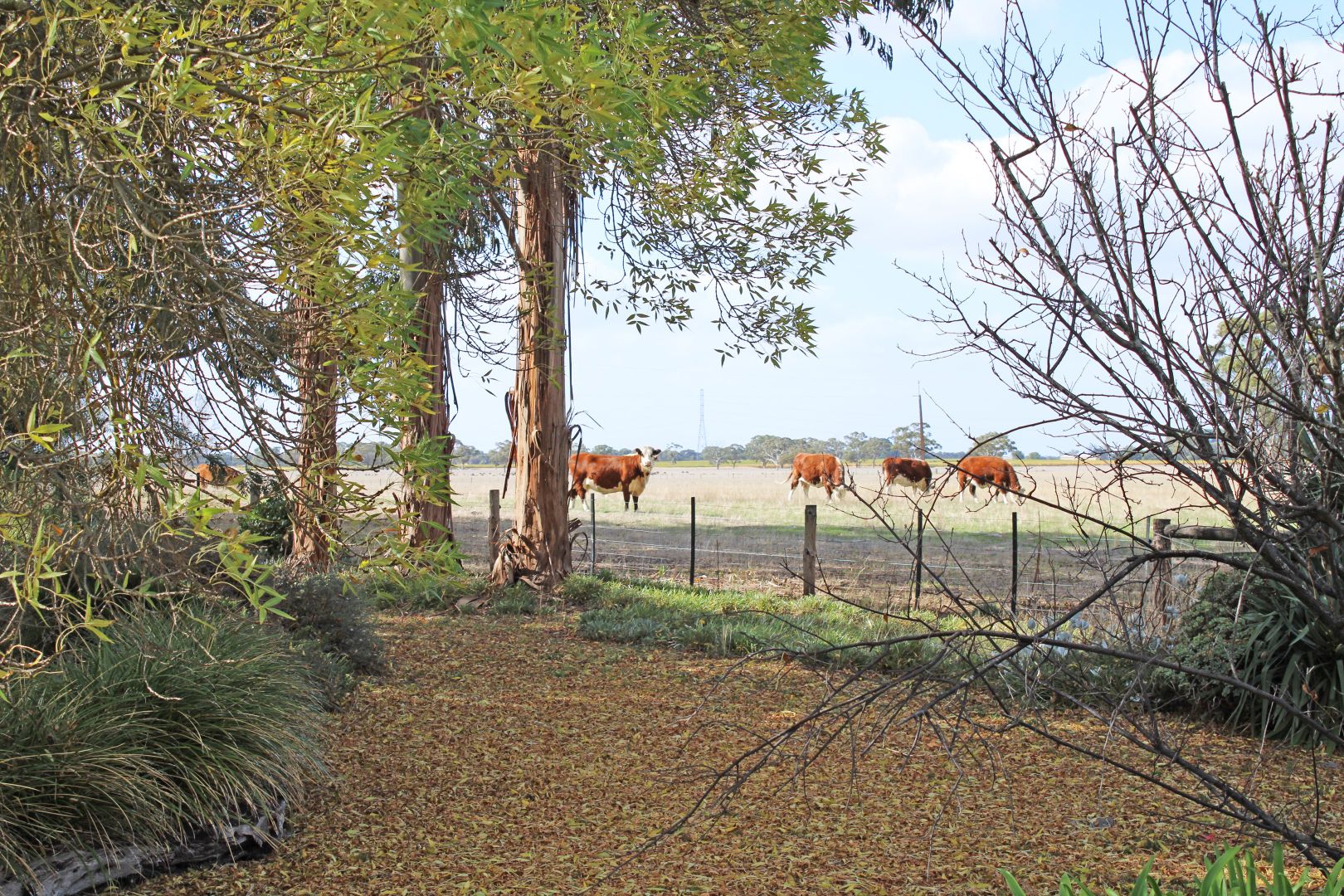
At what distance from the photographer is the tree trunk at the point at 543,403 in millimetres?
10969

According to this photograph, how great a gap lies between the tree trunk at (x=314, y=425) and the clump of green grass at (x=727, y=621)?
361 cm

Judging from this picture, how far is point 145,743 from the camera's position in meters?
4.60

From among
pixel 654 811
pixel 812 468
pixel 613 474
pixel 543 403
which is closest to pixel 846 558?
pixel 613 474

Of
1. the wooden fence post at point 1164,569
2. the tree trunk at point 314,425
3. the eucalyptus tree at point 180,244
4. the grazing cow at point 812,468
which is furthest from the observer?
the grazing cow at point 812,468

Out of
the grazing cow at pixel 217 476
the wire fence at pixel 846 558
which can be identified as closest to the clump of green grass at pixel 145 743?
the grazing cow at pixel 217 476

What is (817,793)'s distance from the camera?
5.53m

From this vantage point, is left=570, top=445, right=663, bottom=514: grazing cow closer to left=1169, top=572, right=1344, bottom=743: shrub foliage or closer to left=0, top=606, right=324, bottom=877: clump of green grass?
left=1169, top=572, right=1344, bottom=743: shrub foliage

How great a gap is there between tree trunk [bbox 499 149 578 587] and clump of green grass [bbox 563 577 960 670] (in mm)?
540

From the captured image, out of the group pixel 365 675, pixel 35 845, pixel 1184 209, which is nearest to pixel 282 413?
pixel 35 845

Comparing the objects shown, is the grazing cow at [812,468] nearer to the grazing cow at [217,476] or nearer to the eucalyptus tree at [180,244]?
the eucalyptus tree at [180,244]

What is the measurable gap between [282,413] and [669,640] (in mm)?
5692

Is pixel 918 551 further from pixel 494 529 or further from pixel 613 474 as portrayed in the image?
pixel 613 474

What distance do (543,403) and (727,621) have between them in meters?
3.53

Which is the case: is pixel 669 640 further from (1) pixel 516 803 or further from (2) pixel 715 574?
(2) pixel 715 574
